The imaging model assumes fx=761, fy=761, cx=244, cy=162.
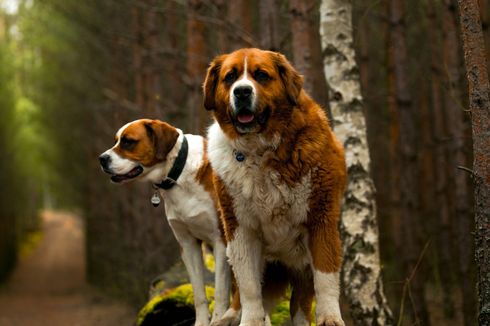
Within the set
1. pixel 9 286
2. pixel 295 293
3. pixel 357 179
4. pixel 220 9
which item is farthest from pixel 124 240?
pixel 295 293

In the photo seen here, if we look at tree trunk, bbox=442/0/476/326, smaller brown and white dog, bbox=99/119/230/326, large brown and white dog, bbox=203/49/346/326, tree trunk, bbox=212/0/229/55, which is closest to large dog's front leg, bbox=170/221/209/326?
smaller brown and white dog, bbox=99/119/230/326

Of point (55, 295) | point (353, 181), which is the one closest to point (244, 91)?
point (353, 181)

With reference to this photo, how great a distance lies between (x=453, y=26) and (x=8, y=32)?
34.3m

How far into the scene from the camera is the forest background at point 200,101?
11.4 m

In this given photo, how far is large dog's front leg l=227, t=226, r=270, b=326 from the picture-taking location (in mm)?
5562

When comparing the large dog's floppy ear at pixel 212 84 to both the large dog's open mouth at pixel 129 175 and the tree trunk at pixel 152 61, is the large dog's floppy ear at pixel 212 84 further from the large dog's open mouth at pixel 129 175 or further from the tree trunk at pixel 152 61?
the tree trunk at pixel 152 61

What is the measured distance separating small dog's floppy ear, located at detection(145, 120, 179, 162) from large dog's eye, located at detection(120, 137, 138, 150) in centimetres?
16

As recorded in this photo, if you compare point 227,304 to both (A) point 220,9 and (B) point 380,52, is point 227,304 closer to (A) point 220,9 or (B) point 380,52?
(A) point 220,9

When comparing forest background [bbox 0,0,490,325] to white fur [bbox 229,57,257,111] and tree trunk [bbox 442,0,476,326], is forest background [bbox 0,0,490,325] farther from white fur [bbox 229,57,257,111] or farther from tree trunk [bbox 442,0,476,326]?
white fur [bbox 229,57,257,111]

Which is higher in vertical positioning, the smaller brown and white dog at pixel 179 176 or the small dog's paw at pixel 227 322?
the smaller brown and white dog at pixel 179 176

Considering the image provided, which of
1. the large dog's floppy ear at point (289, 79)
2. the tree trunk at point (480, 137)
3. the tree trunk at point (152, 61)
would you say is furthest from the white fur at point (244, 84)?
the tree trunk at point (152, 61)

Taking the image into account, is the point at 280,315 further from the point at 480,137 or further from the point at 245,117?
the point at 480,137

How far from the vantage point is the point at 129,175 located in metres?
6.93

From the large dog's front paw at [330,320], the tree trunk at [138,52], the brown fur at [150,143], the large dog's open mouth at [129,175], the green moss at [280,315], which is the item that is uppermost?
the tree trunk at [138,52]
